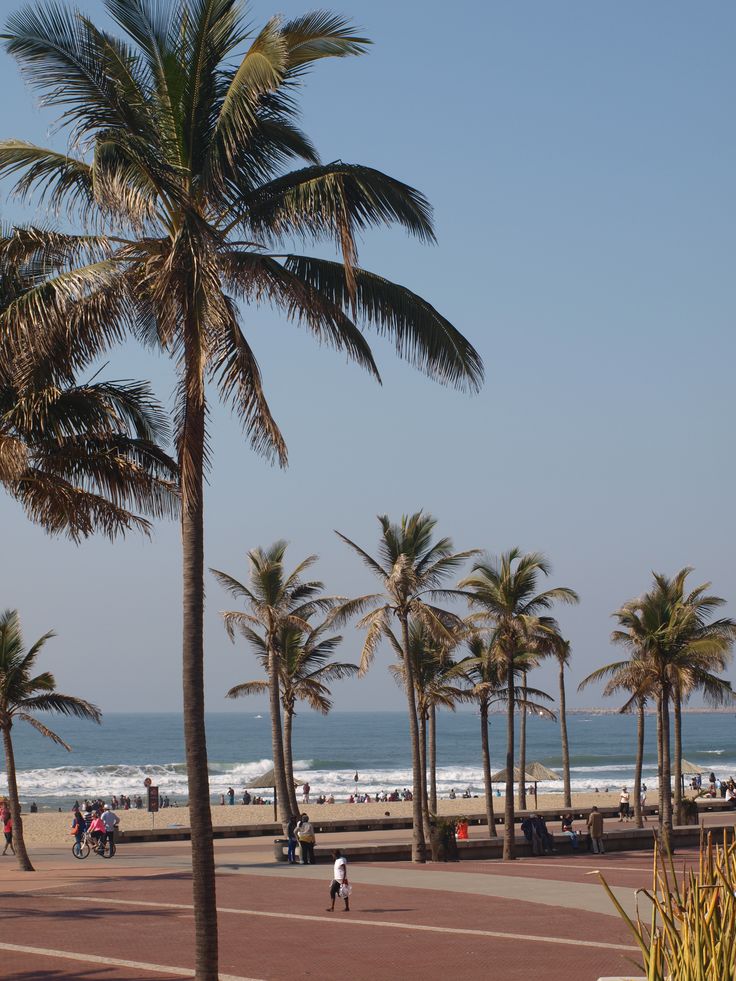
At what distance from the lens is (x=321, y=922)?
20.0 metres

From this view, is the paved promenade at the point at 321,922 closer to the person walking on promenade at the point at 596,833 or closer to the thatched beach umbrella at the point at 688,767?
the person walking on promenade at the point at 596,833

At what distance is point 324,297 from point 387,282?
0.73 meters

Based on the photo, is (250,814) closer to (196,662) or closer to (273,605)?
(273,605)

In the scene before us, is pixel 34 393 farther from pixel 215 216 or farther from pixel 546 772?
pixel 546 772

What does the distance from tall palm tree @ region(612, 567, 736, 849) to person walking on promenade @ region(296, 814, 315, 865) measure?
13144 millimetres

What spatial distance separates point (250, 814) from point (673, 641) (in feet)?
108

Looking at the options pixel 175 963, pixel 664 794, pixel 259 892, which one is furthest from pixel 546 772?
pixel 175 963

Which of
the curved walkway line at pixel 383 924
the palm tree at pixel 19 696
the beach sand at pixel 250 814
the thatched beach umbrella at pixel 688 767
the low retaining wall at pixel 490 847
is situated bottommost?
the thatched beach umbrella at pixel 688 767

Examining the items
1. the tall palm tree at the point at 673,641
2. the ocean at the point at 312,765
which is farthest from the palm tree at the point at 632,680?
the ocean at the point at 312,765

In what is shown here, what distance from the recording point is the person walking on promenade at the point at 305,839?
29.7 m

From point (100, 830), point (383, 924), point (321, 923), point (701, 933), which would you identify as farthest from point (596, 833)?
point (701, 933)

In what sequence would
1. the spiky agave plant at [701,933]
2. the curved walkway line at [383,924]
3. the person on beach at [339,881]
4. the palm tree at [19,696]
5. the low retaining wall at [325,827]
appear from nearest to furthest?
1. the spiky agave plant at [701,933]
2. the curved walkway line at [383,924]
3. the person on beach at [339,881]
4. the palm tree at [19,696]
5. the low retaining wall at [325,827]

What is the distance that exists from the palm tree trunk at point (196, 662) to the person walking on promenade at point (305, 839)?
1849cm

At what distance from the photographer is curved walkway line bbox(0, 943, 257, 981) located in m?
15.2
